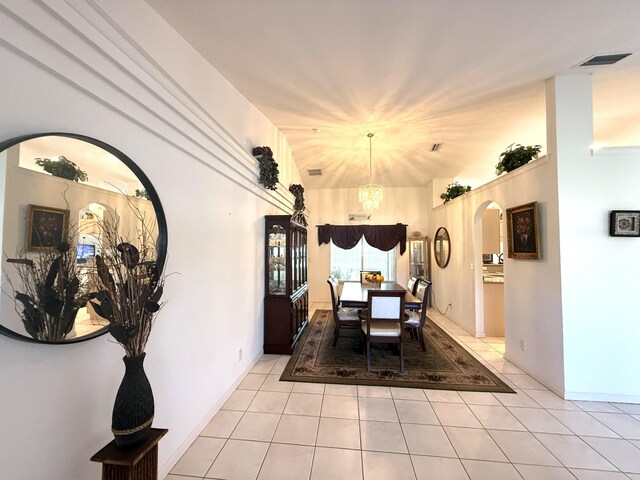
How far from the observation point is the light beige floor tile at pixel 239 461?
1724 mm

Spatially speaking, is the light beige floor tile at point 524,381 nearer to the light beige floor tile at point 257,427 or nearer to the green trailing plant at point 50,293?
the light beige floor tile at point 257,427

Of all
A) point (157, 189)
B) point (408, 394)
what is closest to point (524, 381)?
point (408, 394)

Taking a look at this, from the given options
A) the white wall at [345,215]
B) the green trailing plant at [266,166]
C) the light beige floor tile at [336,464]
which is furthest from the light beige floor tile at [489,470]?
the white wall at [345,215]

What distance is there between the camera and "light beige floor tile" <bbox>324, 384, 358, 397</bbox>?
267 centimetres

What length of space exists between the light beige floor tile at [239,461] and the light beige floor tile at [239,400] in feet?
1.41

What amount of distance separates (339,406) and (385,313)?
1.14m

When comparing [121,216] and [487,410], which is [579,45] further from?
[121,216]

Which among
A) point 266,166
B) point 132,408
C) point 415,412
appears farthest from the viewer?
point 266,166

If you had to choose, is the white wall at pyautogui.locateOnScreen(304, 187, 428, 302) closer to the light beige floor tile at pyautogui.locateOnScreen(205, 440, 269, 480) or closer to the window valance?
the window valance

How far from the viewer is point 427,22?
1.90m

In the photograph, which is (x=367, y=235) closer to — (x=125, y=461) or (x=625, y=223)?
(x=625, y=223)

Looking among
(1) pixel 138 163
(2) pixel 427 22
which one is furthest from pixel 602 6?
(1) pixel 138 163

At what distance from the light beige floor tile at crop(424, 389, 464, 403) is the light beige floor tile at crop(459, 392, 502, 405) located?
0.06 metres

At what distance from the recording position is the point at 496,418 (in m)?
2.27
